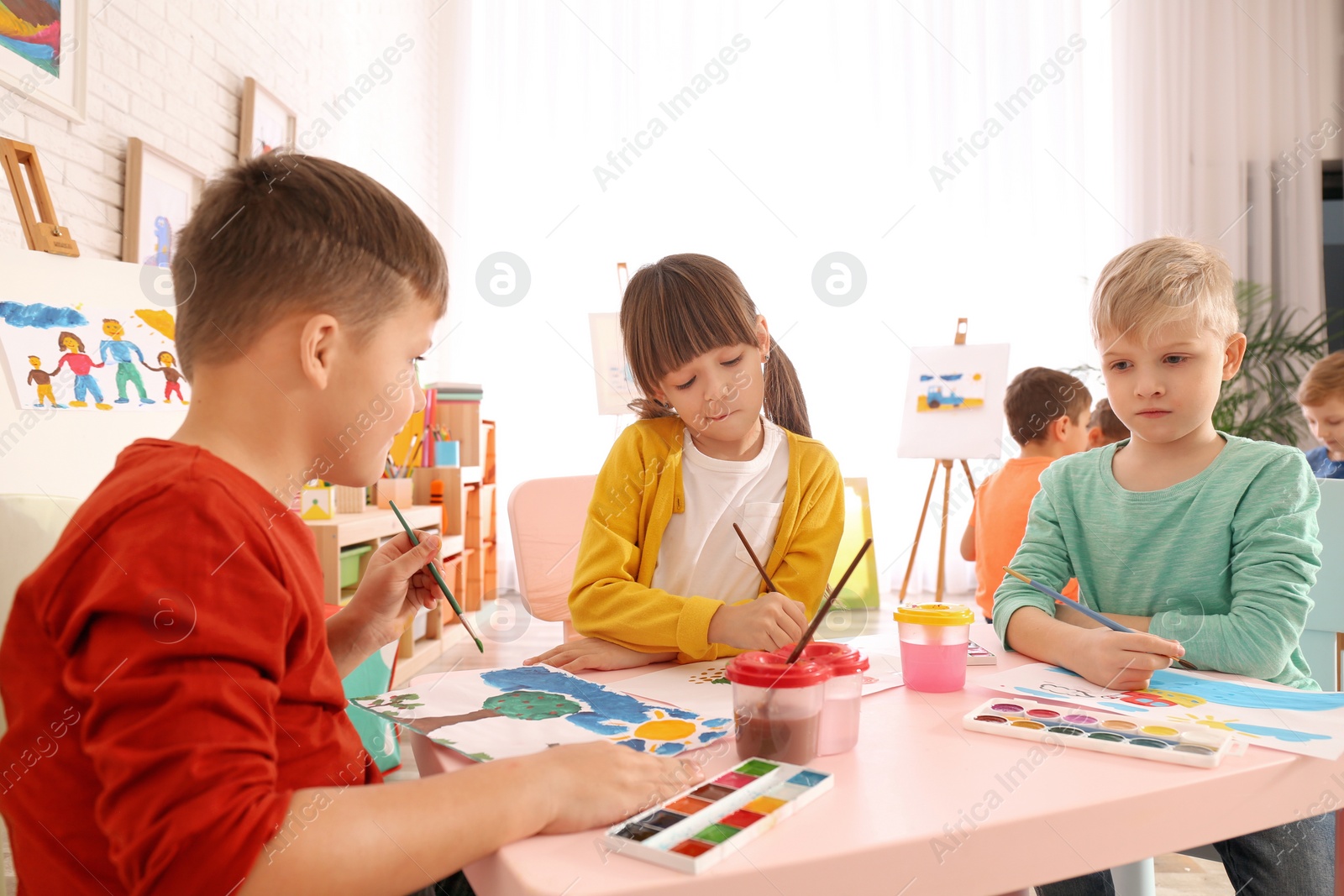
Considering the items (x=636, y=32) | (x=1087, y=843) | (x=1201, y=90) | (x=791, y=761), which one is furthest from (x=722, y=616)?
(x=1201, y=90)

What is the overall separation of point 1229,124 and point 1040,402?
141 inches

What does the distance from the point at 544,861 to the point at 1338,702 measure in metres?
0.79

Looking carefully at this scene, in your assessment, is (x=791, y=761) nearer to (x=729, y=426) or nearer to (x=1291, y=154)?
(x=729, y=426)

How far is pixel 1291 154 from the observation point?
527 cm

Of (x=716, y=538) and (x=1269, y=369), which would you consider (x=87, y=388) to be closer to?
(x=716, y=538)

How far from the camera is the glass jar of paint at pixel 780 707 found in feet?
2.27

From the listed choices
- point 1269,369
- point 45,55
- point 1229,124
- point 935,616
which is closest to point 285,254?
point 935,616

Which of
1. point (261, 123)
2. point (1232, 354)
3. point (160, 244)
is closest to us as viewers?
point (1232, 354)

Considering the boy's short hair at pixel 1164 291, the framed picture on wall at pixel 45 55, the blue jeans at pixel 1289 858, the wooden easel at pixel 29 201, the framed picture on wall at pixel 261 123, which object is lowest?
the blue jeans at pixel 1289 858

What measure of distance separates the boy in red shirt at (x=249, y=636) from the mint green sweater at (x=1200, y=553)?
0.72m

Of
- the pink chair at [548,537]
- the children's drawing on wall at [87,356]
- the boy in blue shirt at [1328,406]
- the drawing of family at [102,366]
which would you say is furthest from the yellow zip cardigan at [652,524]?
the boy in blue shirt at [1328,406]

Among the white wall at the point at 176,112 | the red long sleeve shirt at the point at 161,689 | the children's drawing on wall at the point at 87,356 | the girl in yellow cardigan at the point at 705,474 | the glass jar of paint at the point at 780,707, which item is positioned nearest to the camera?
the red long sleeve shirt at the point at 161,689

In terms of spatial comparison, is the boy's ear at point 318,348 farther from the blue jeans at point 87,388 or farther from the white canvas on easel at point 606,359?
the white canvas on easel at point 606,359

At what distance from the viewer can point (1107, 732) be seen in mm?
768
